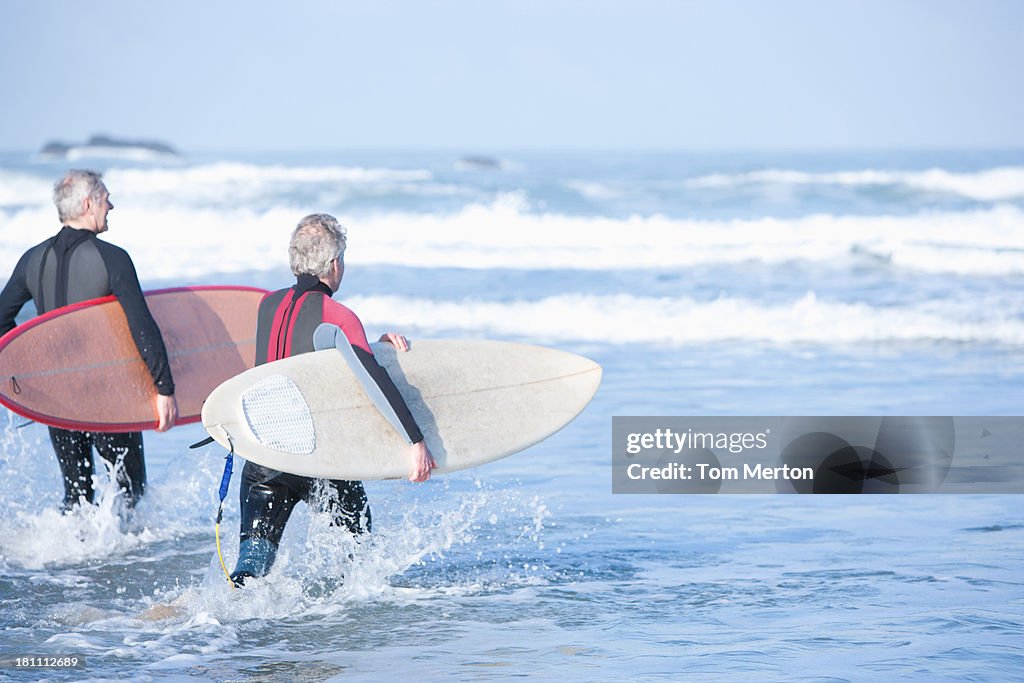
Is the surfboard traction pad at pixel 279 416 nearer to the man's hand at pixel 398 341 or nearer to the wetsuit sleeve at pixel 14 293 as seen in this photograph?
the man's hand at pixel 398 341

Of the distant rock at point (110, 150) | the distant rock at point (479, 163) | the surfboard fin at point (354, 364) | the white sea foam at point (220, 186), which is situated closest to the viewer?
the surfboard fin at point (354, 364)

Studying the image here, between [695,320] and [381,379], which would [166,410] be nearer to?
[381,379]

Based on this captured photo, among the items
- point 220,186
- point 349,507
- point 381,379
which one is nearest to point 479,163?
point 220,186

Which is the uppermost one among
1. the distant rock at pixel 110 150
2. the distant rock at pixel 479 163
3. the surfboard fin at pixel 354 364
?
the distant rock at pixel 110 150

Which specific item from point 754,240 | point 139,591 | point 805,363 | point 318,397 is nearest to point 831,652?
point 318,397

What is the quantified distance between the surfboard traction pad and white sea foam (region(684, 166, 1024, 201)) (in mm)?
23706

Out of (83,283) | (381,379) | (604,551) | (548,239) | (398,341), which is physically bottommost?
(604,551)

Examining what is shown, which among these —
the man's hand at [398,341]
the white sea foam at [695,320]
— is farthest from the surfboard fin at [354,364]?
the white sea foam at [695,320]

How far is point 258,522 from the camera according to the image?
388 centimetres

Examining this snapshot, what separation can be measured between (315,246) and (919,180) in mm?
25053

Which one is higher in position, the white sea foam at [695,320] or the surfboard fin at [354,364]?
the white sea foam at [695,320]

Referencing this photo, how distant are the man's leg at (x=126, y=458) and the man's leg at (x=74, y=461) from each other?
0.06 metres

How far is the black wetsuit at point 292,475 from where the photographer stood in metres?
3.70

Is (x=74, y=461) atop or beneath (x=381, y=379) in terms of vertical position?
beneath
